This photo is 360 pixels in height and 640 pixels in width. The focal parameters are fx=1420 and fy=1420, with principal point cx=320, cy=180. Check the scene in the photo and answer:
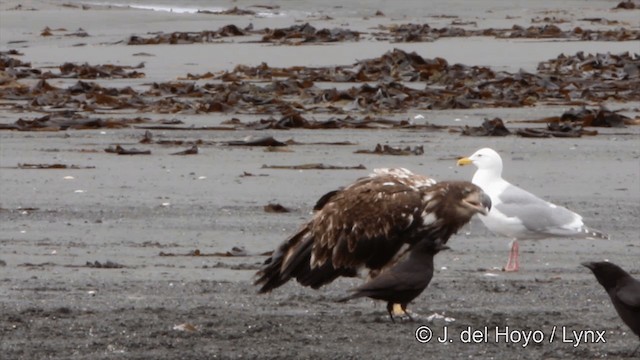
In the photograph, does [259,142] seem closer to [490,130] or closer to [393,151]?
[393,151]

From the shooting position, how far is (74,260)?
7539 mm

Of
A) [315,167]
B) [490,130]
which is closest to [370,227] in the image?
[315,167]

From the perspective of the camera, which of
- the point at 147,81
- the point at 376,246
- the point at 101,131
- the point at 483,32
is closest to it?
the point at 376,246

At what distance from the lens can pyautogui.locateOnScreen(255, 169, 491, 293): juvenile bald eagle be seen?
6.47 metres

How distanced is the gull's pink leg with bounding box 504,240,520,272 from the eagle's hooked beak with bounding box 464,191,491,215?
94 centimetres

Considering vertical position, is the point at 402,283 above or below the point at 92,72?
above

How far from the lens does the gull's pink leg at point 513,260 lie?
7.49 m

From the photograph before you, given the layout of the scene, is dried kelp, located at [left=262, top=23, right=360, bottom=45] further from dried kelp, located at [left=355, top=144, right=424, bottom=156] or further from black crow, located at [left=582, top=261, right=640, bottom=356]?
black crow, located at [left=582, top=261, right=640, bottom=356]

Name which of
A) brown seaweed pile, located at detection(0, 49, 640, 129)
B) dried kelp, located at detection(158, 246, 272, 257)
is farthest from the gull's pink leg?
brown seaweed pile, located at detection(0, 49, 640, 129)

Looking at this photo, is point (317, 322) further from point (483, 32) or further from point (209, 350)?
point (483, 32)

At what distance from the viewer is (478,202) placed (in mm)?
6559

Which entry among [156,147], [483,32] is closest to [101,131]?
[156,147]

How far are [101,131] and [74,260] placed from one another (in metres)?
5.06

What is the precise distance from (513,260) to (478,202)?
1.15 metres
